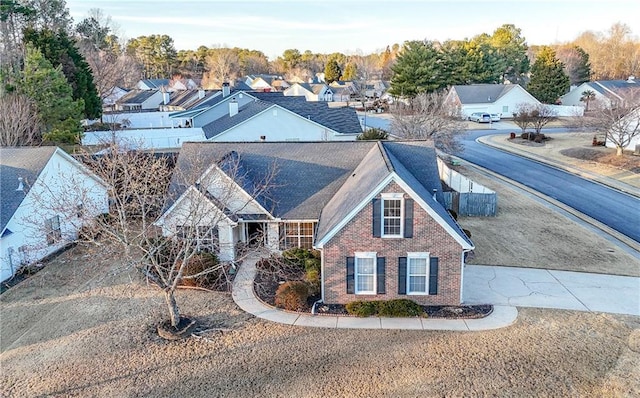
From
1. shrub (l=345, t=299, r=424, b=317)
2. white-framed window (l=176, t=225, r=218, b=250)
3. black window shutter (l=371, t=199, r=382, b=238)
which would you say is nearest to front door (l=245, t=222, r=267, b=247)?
white-framed window (l=176, t=225, r=218, b=250)

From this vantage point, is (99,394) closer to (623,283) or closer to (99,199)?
(99,199)

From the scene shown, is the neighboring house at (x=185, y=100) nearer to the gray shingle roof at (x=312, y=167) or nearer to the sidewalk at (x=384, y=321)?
the gray shingle roof at (x=312, y=167)

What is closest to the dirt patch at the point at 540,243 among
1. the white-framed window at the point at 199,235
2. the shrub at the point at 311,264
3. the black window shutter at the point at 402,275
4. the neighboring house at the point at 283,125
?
the black window shutter at the point at 402,275

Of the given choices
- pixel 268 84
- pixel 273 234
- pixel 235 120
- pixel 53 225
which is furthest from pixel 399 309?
pixel 268 84

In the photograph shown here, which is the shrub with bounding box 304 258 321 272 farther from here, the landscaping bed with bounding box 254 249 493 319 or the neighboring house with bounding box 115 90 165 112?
the neighboring house with bounding box 115 90 165 112

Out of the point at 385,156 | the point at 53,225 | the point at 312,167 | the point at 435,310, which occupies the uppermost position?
the point at 385,156

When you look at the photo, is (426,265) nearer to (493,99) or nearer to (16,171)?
(16,171)
